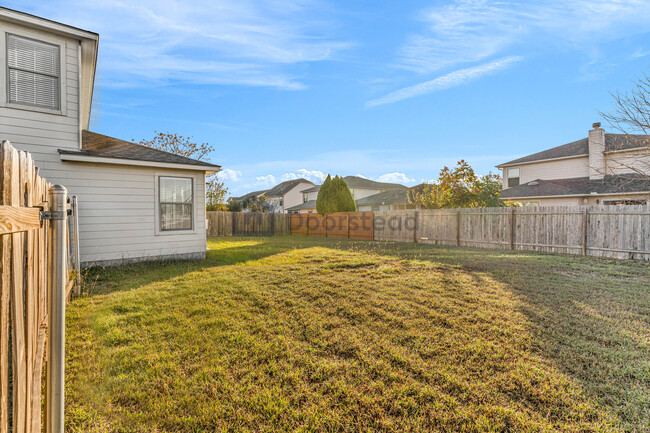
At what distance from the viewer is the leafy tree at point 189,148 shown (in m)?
25.7

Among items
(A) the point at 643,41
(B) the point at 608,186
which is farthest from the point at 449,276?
(B) the point at 608,186

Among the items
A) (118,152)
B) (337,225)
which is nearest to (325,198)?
(337,225)

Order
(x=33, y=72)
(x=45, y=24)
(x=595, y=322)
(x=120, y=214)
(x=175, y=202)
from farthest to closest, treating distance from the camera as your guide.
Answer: (x=175, y=202) → (x=120, y=214) → (x=33, y=72) → (x=45, y=24) → (x=595, y=322)

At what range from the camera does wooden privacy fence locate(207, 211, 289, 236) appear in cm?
2000

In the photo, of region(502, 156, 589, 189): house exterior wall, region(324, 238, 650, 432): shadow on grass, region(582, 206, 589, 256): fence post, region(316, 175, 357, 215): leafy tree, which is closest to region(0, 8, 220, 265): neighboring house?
region(324, 238, 650, 432): shadow on grass

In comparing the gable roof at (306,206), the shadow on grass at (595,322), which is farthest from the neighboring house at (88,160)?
the gable roof at (306,206)

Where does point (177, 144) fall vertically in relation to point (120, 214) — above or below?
above

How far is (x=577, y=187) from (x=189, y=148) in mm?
26535

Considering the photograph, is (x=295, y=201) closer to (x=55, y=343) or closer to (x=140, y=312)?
(x=140, y=312)

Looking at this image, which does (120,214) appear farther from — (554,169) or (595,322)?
(554,169)

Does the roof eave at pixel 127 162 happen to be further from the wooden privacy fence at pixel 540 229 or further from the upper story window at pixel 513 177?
the upper story window at pixel 513 177

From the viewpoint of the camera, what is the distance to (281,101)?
516 inches

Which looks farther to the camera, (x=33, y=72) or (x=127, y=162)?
(x=127, y=162)

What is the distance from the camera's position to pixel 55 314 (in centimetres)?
149
